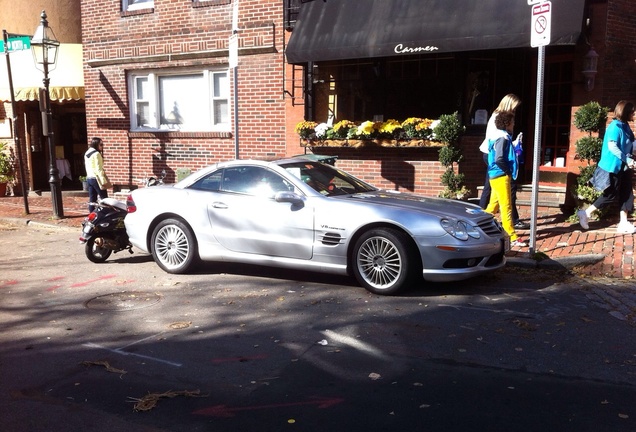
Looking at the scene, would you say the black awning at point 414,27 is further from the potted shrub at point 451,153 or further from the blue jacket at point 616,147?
the blue jacket at point 616,147

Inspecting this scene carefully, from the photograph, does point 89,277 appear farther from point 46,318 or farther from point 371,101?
point 371,101

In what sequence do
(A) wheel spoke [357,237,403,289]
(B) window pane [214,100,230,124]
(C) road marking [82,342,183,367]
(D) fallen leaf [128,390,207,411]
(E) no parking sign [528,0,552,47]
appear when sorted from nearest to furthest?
(D) fallen leaf [128,390,207,411], (C) road marking [82,342,183,367], (A) wheel spoke [357,237,403,289], (E) no parking sign [528,0,552,47], (B) window pane [214,100,230,124]

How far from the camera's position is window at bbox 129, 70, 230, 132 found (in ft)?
47.0

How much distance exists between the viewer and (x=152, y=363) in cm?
491

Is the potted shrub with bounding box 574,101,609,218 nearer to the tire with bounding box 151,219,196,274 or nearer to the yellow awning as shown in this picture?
the tire with bounding box 151,219,196,274

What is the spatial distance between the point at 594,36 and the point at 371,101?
4234 millimetres

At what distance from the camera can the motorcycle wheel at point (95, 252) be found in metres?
8.92

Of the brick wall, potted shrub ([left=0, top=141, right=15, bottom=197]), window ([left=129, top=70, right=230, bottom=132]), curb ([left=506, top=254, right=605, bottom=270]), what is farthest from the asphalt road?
potted shrub ([left=0, top=141, right=15, bottom=197])

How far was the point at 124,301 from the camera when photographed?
6.82 meters

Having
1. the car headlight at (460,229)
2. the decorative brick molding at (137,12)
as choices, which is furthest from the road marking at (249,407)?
the decorative brick molding at (137,12)

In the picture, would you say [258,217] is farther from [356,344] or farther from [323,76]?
[323,76]

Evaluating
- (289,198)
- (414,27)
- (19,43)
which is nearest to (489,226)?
(289,198)

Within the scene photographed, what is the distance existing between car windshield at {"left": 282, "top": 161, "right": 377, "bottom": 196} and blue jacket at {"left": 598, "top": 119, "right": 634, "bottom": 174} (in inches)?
143

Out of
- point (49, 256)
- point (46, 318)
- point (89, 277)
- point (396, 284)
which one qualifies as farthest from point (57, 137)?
point (396, 284)
